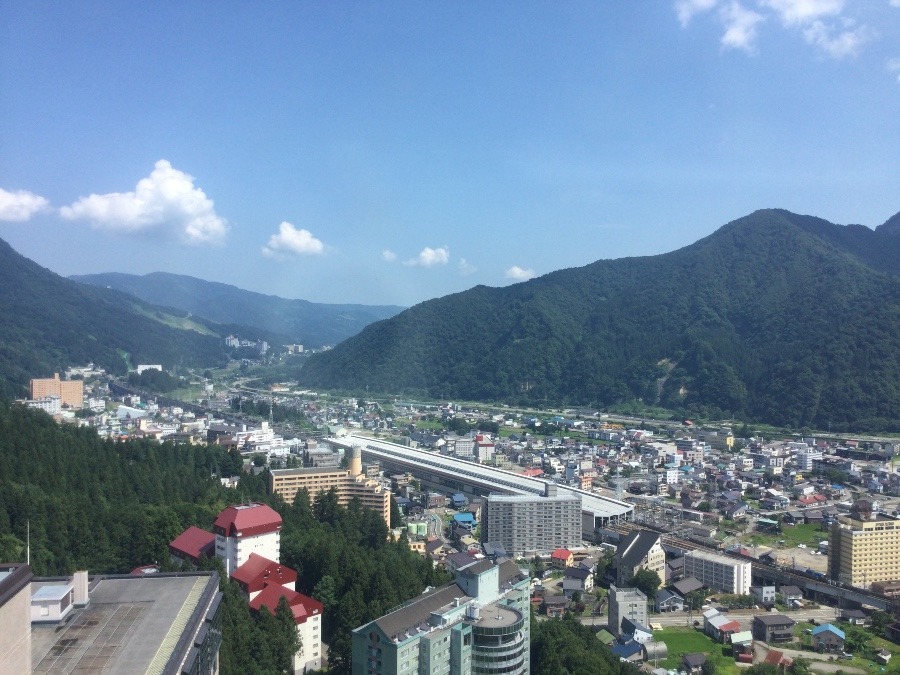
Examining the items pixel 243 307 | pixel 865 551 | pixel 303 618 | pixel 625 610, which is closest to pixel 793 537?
pixel 865 551

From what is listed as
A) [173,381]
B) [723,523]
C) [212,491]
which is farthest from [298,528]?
[173,381]

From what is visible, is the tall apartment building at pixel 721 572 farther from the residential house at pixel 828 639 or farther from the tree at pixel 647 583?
the residential house at pixel 828 639

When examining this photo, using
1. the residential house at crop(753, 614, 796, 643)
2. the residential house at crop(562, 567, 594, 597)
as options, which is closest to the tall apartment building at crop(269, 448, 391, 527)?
the residential house at crop(562, 567, 594, 597)

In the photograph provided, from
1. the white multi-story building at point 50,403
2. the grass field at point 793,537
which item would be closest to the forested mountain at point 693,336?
the grass field at point 793,537

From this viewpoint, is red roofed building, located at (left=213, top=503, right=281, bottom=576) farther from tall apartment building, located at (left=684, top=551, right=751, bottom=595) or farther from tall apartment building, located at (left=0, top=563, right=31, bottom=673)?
tall apartment building, located at (left=684, top=551, right=751, bottom=595)

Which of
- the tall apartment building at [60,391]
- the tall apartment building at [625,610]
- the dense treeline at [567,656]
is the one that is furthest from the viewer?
the tall apartment building at [60,391]

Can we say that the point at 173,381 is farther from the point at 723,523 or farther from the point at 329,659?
the point at 329,659

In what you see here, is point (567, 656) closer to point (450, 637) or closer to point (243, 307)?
point (450, 637)
